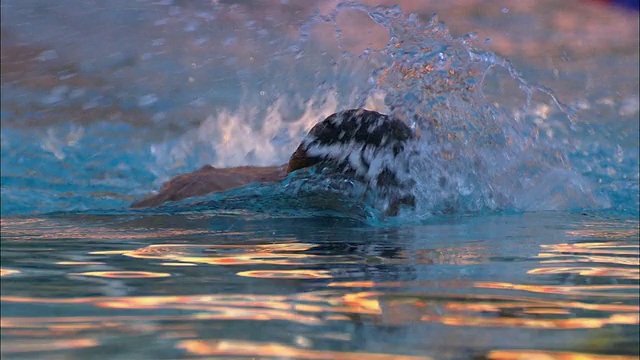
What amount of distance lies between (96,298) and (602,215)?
139 inches

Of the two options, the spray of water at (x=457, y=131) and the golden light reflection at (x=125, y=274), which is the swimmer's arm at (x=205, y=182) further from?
the golden light reflection at (x=125, y=274)

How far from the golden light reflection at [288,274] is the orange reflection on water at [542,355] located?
27.4 inches

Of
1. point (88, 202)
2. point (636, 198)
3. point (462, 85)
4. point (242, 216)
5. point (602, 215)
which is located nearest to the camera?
point (242, 216)

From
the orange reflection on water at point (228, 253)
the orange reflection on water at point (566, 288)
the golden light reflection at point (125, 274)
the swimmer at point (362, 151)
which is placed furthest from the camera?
the swimmer at point (362, 151)

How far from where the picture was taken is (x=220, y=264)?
1.82 m

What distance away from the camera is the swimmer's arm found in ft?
14.5

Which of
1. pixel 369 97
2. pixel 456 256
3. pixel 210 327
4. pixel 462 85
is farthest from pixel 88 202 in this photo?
pixel 210 327

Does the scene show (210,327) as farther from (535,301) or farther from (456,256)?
(456,256)

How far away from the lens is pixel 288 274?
1649 millimetres

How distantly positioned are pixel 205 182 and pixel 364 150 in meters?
1.24

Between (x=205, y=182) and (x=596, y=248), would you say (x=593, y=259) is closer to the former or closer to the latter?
(x=596, y=248)

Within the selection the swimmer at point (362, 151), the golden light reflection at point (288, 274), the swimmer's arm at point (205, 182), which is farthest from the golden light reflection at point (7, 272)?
the swimmer's arm at point (205, 182)

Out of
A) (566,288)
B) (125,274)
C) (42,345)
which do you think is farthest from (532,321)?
(125,274)

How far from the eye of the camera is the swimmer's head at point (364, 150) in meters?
3.78
